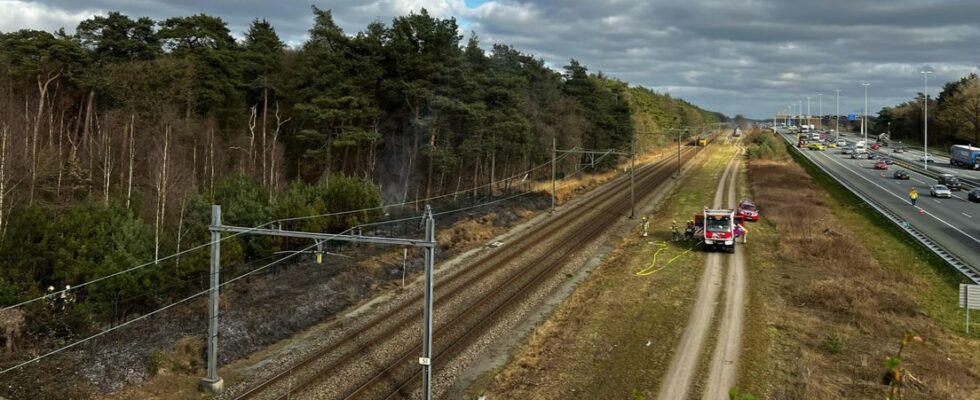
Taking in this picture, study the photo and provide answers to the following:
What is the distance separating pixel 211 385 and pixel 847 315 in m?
25.4

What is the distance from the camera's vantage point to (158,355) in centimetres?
2089

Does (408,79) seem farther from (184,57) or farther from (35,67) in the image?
(35,67)

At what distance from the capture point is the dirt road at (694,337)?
65.8 ft

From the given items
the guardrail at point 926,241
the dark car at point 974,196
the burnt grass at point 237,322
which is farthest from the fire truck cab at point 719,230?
the dark car at point 974,196

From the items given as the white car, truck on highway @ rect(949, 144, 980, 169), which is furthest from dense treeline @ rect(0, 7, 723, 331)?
truck on highway @ rect(949, 144, 980, 169)

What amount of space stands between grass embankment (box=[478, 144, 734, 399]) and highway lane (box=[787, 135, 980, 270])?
57.9 ft

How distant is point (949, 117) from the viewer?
12700 centimetres

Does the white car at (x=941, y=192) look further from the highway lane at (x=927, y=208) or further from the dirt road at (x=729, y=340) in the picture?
the dirt road at (x=729, y=340)

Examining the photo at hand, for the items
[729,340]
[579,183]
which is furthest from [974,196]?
[729,340]

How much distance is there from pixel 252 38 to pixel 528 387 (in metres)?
68.5

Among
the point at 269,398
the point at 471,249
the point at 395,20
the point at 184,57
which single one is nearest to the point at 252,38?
the point at 184,57

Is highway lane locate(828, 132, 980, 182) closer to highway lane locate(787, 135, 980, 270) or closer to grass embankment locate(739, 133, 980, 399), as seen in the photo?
highway lane locate(787, 135, 980, 270)

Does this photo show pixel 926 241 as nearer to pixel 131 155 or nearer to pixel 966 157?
pixel 131 155

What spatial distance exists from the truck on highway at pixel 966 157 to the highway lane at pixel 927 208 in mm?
9410
